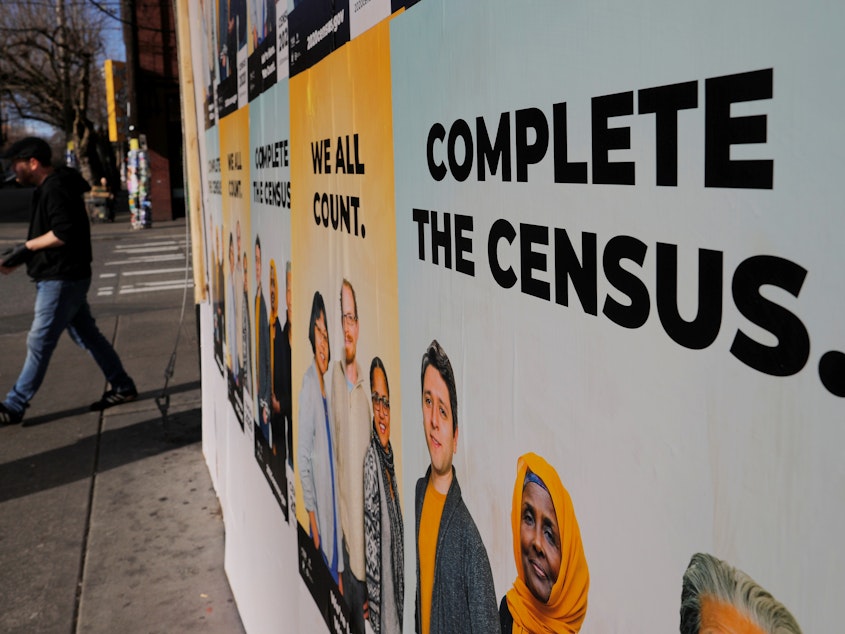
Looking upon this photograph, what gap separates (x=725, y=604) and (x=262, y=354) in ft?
8.67

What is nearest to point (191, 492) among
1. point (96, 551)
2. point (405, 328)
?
point (96, 551)

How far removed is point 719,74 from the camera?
0.77 m

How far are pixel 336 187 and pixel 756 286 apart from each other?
141cm

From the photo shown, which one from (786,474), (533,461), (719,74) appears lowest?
(533,461)

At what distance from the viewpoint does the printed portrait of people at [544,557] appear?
3.54ft

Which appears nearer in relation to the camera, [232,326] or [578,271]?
[578,271]

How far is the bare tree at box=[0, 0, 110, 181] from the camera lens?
3431cm

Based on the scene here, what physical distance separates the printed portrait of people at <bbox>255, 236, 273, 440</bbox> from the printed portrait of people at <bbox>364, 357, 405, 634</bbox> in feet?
4.21

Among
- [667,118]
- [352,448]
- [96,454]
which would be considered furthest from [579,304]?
[96,454]

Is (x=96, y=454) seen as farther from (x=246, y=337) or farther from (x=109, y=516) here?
(x=246, y=337)

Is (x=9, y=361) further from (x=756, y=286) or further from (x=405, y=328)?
(x=756, y=286)

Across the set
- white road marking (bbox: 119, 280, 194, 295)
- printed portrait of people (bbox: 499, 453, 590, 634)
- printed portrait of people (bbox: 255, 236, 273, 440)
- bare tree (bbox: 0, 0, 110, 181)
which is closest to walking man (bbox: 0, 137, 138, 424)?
printed portrait of people (bbox: 255, 236, 273, 440)

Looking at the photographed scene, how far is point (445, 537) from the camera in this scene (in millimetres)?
1483

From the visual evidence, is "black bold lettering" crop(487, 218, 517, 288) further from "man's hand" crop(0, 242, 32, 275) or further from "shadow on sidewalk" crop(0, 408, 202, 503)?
"man's hand" crop(0, 242, 32, 275)
